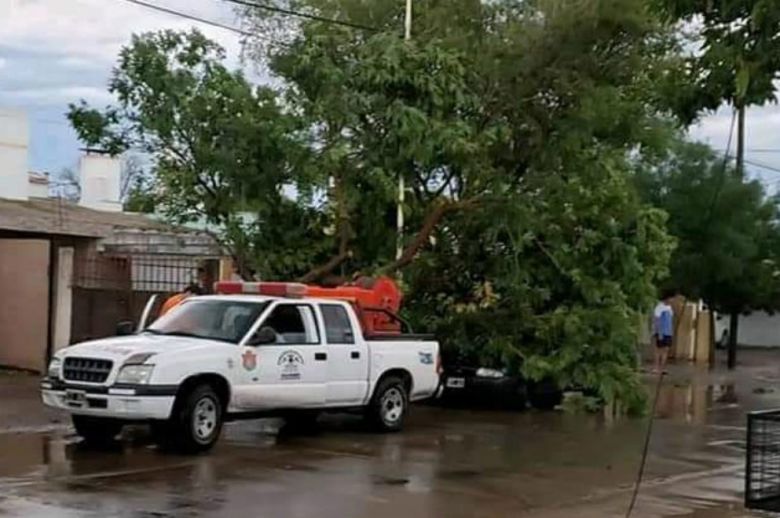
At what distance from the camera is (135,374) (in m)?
14.9

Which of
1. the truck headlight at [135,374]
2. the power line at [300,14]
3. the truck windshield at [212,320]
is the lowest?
the truck headlight at [135,374]

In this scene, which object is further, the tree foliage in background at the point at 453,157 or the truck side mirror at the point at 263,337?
the tree foliage in background at the point at 453,157

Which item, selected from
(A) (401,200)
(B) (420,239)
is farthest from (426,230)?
(A) (401,200)

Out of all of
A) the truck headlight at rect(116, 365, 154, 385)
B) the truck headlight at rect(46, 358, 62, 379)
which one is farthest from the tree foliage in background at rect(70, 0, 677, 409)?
the truck headlight at rect(116, 365, 154, 385)

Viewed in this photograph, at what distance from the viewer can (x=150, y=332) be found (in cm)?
1655

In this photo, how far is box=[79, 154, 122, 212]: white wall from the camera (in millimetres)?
37656

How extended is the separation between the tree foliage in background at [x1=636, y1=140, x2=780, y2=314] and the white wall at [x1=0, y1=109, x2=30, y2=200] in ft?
49.8

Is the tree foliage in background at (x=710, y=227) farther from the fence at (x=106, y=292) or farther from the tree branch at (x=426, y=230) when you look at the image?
the fence at (x=106, y=292)

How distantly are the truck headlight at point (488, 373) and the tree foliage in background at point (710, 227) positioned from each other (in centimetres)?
1284

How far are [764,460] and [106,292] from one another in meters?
15.9

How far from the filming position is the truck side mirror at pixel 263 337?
1631cm

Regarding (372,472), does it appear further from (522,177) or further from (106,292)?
(106,292)

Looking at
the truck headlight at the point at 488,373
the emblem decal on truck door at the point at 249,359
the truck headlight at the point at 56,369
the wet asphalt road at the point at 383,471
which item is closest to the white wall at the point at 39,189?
the wet asphalt road at the point at 383,471

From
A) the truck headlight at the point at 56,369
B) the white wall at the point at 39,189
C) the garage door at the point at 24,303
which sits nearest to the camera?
the truck headlight at the point at 56,369
